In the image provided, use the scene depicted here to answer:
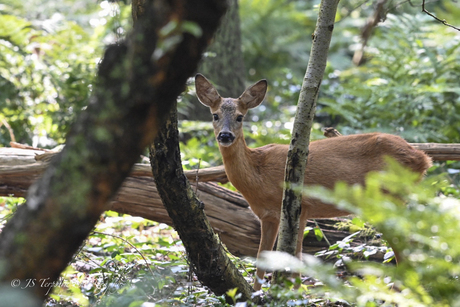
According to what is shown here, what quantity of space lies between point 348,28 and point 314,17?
1103 millimetres

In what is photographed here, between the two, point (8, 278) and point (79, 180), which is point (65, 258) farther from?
point (79, 180)

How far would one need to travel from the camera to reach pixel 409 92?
23.0 feet

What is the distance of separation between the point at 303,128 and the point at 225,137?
1.52m

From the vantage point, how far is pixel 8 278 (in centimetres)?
158

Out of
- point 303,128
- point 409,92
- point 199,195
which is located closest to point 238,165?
point 199,195

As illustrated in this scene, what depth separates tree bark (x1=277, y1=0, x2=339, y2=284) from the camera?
291 centimetres

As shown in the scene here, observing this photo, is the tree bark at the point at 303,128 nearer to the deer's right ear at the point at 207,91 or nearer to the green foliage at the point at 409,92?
the deer's right ear at the point at 207,91

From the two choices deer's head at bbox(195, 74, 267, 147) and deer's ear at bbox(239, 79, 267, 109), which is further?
deer's ear at bbox(239, 79, 267, 109)

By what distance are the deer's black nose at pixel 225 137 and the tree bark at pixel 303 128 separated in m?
1.47

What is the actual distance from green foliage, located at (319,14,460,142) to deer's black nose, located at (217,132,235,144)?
309cm

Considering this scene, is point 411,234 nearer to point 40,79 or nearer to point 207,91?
point 207,91

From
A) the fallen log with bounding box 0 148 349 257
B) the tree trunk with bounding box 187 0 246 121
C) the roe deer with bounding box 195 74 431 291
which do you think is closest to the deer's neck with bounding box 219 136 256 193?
the roe deer with bounding box 195 74 431 291

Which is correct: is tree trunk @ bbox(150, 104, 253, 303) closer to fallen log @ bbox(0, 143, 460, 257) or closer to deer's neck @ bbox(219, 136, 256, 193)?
deer's neck @ bbox(219, 136, 256, 193)

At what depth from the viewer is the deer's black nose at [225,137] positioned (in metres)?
4.35
